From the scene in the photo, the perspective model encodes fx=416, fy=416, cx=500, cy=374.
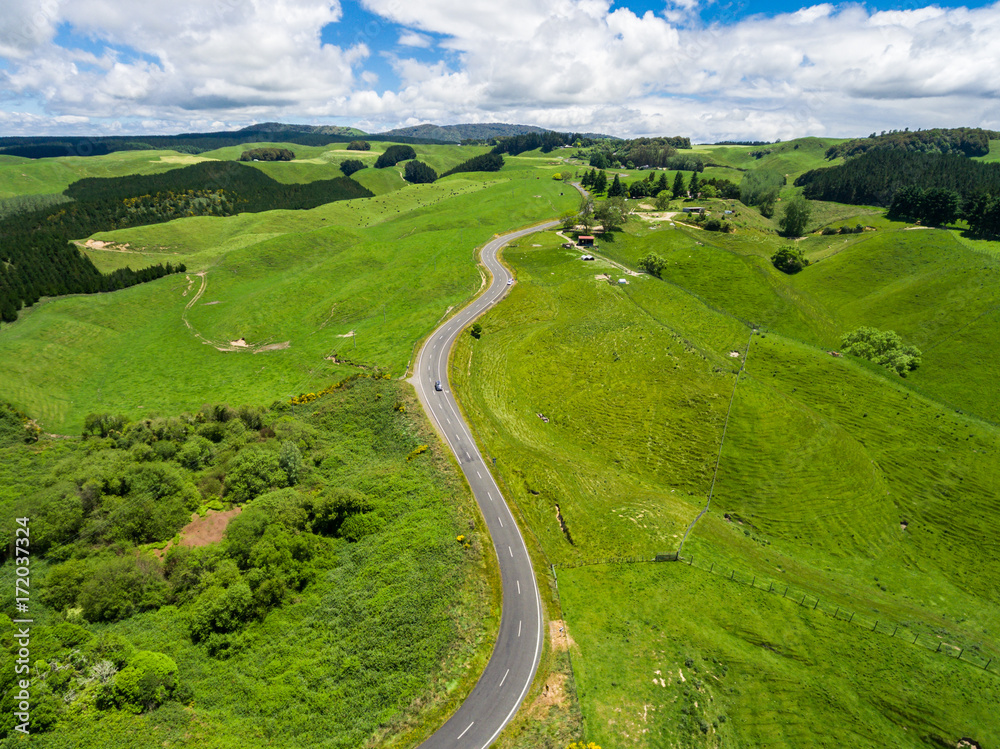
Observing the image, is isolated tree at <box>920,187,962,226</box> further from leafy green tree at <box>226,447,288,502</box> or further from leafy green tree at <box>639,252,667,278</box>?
leafy green tree at <box>226,447,288,502</box>

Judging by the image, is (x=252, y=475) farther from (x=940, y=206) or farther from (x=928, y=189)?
(x=928, y=189)

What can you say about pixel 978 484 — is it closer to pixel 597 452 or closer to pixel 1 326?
pixel 597 452

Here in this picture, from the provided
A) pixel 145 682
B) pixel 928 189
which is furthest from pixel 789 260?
pixel 145 682

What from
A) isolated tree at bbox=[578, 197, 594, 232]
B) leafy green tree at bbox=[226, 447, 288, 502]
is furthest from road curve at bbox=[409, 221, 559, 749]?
isolated tree at bbox=[578, 197, 594, 232]

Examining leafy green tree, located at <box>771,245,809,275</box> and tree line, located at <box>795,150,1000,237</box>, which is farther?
leafy green tree, located at <box>771,245,809,275</box>

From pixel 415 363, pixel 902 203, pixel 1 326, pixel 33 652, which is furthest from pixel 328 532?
pixel 902 203

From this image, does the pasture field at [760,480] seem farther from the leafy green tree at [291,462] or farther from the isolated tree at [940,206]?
the leafy green tree at [291,462]

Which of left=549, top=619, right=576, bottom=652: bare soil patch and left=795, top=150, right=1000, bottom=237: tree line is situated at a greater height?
left=795, top=150, right=1000, bottom=237: tree line

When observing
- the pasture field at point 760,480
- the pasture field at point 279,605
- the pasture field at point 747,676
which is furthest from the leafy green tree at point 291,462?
the pasture field at point 747,676
